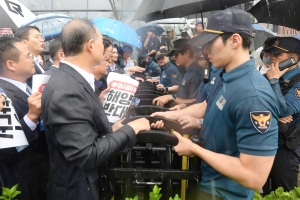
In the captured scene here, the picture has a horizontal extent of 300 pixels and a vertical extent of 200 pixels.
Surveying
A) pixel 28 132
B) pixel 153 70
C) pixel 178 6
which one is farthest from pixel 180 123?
pixel 153 70

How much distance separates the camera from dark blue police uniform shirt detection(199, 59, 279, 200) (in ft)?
5.06

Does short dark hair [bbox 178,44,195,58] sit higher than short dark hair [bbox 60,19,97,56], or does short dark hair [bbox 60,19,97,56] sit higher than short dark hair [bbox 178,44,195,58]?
short dark hair [bbox 60,19,97,56]

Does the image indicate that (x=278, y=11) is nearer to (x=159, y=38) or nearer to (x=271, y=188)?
(x=271, y=188)

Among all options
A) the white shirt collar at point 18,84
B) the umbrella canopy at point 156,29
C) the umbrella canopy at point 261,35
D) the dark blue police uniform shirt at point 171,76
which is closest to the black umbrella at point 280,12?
the dark blue police uniform shirt at point 171,76

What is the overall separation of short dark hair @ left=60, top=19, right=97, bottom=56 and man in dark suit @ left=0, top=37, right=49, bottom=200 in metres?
0.83

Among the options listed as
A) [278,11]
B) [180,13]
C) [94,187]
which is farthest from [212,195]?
[180,13]

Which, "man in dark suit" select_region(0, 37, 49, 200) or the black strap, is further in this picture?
the black strap

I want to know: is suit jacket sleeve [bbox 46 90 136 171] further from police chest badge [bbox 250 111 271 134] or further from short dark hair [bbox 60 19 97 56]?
police chest badge [bbox 250 111 271 134]

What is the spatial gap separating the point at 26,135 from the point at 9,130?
0.23m

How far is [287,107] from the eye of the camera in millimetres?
2988

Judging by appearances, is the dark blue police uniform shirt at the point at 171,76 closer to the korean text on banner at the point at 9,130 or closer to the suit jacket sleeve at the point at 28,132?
the suit jacket sleeve at the point at 28,132

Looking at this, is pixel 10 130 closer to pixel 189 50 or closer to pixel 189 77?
pixel 189 77

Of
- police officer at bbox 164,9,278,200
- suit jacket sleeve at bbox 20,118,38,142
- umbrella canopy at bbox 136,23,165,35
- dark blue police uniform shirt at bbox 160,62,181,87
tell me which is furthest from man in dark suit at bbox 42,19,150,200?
umbrella canopy at bbox 136,23,165,35

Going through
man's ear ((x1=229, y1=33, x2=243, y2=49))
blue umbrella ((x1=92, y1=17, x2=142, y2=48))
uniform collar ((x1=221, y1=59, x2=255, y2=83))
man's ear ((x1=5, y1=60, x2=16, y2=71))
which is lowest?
man's ear ((x1=5, y1=60, x2=16, y2=71))
